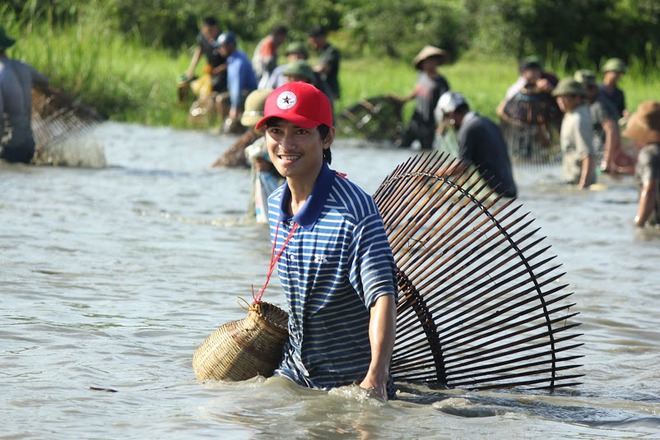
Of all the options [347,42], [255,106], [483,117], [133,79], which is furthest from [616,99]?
[347,42]

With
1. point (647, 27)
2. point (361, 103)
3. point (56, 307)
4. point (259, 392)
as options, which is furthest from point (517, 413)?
point (647, 27)

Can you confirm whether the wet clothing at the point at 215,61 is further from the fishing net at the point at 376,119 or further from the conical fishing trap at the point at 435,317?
the conical fishing trap at the point at 435,317

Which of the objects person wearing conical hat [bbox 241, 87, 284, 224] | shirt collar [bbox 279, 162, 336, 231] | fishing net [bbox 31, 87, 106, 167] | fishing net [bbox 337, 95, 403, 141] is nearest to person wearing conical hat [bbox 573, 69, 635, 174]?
fishing net [bbox 337, 95, 403, 141]

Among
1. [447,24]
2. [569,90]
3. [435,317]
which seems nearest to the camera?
[435,317]

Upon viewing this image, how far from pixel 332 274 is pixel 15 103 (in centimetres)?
843

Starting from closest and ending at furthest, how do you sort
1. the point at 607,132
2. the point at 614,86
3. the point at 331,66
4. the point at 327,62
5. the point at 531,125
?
the point at 607,132
the point at 531,125
the point at 614,86
the point at 327,62
the point at 331,66

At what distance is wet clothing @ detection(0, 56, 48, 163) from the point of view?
11828mm

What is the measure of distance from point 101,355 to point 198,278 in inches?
85.2

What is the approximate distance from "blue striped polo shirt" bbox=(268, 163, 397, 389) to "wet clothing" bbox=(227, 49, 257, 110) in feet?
41.2

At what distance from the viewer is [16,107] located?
12.0m

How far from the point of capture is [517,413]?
4.84m

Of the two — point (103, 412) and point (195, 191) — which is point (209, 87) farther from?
point (103, 412)

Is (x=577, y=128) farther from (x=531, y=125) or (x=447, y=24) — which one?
(x=447, y=24)

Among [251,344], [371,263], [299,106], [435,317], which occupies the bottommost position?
[251,344]
